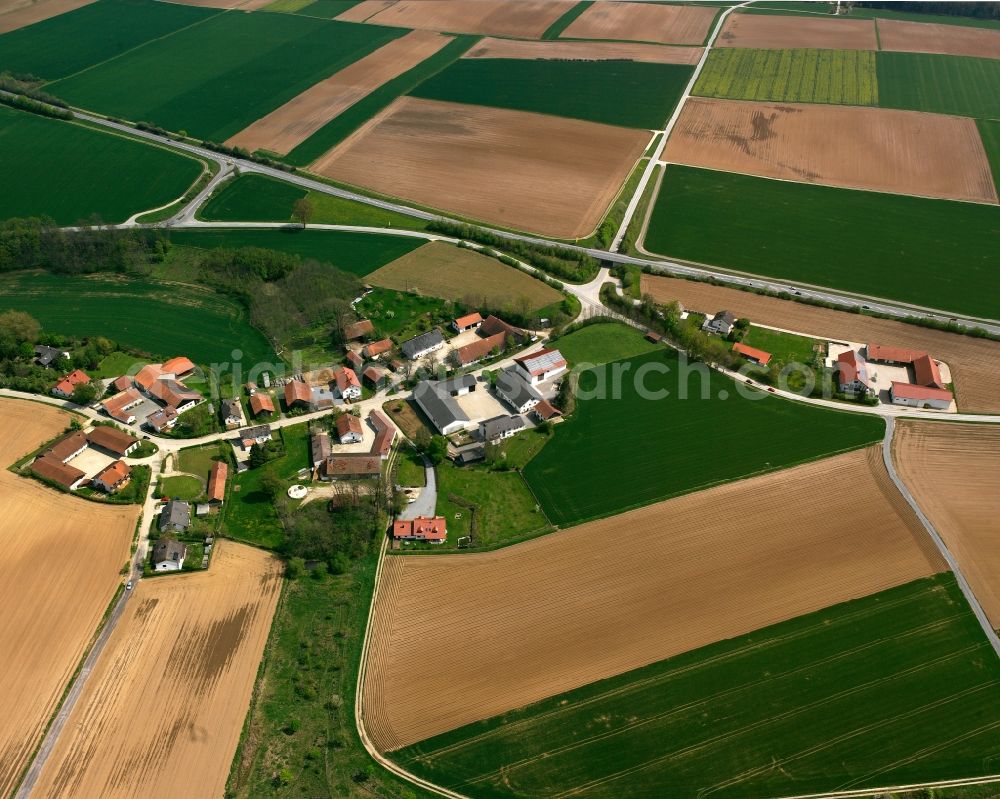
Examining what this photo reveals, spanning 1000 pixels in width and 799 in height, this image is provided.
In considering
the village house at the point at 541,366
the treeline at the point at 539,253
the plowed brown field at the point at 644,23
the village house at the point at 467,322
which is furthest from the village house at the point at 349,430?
the plowed brown field at the point at 644,23

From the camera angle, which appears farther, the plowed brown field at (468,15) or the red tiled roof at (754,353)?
the plowed brown field at (468,15)

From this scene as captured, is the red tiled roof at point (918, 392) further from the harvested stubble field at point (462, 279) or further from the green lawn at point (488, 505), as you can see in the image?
the green lawn at point (488, 505)

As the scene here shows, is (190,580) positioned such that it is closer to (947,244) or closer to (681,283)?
(681,283)

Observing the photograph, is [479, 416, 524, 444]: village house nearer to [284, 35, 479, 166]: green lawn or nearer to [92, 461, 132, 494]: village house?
[92, 461, 132, 494]: village house

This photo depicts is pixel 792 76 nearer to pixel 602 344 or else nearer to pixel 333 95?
pixel 333 95

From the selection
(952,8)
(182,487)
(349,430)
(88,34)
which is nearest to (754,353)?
(349,430)

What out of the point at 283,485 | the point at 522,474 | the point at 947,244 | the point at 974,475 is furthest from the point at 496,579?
the point at 947,244
